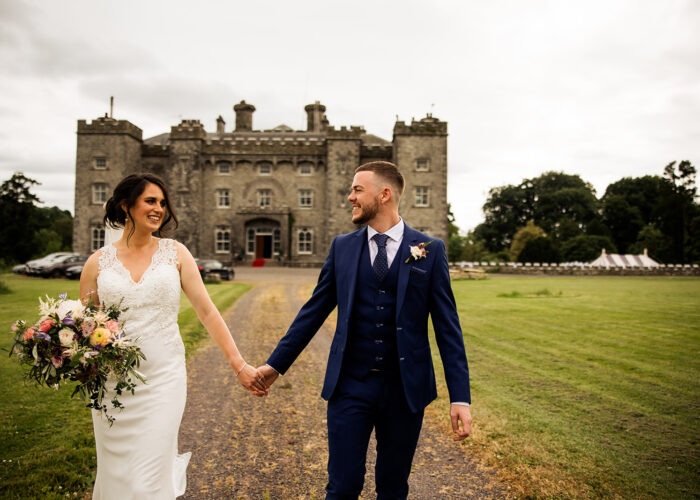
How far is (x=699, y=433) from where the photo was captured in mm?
5594

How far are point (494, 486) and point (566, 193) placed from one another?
77843 millimetres

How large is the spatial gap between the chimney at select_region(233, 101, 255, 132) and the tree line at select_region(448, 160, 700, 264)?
99.5 ft

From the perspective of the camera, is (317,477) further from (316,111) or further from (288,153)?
(316,111)

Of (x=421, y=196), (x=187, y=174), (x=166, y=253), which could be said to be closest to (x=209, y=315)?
(x=166, y=253)

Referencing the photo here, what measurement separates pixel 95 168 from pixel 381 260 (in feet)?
152

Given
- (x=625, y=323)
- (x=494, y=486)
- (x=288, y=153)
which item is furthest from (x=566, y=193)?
(x=494, y=486)

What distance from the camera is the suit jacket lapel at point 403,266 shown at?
2.99 m

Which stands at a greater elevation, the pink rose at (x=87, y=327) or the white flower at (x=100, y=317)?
the white flower at (x=100, y=317)

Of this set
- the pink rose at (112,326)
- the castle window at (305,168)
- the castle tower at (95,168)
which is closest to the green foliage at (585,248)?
the castle window at (305,168)

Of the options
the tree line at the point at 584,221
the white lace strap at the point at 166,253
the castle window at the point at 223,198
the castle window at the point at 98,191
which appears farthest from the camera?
the tree line at the point at 584,221

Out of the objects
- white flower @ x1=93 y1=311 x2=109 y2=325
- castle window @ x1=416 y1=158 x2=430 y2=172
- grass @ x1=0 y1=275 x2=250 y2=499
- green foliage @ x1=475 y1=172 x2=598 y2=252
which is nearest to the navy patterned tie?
white flower @ x1=93 y1=311 x2=109 y2=325

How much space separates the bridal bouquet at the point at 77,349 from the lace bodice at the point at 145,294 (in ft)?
0.79

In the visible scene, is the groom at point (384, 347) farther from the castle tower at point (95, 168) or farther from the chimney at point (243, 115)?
the chimney at point (243, 115)

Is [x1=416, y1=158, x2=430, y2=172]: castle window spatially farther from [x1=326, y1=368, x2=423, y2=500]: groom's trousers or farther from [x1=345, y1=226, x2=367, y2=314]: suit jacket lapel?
[x1=326, y1=368, x2=423, y2=500]: groom's trousers
